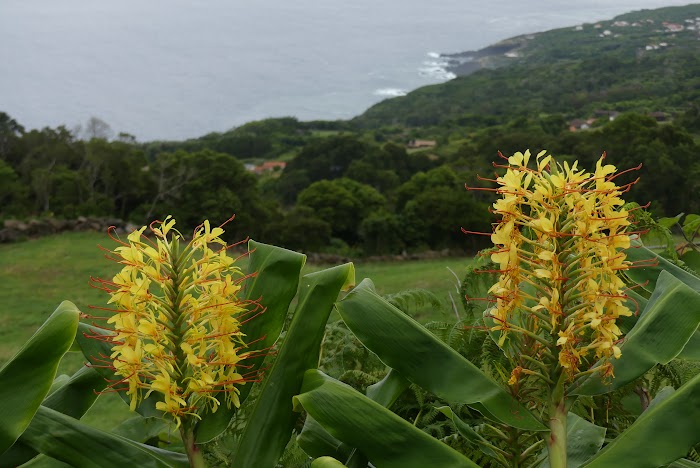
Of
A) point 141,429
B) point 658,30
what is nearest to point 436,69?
point 658,30

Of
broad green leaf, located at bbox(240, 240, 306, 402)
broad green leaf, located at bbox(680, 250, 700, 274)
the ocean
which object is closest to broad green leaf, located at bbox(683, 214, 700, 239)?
broad green leaf, located at bbox(680, 250, 700, 274)

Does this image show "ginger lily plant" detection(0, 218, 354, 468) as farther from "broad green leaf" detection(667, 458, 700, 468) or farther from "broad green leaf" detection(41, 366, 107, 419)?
"broad green leaf" detection(667, 458, 700, 468)

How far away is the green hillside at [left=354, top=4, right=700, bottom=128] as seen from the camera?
2217 inches

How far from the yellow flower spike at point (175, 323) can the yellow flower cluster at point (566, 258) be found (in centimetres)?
A: 54

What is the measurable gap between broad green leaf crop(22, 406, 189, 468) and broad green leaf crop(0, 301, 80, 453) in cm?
8

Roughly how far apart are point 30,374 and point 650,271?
1.47 metres

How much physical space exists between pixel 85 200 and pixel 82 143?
262 inches

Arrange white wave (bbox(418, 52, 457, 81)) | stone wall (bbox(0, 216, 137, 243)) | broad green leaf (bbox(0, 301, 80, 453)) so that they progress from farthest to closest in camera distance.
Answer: white wave (bbox(418, 52, 457, 81))
stone wall (bbox(0, 216, 137, 243))
broad green leaf (bbox(0, 301, 80, 453))

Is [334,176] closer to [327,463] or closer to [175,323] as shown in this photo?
[175,323]

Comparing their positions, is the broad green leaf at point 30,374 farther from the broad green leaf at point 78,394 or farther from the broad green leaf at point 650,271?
the broad green leaf at point 650,271

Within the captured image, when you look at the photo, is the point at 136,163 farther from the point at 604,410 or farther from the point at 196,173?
the point at 604,410

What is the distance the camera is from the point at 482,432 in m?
1.49

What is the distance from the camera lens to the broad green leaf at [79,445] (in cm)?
125

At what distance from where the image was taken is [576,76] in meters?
64.4
